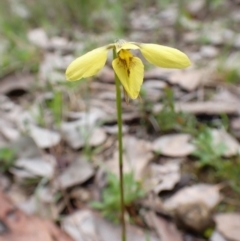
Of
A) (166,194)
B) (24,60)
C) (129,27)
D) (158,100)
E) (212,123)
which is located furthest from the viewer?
(129,27)

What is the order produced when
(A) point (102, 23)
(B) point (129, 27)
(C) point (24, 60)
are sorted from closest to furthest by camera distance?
(C) point (24, 60) < (B) point (129, 27) < (A) point (102, 23)

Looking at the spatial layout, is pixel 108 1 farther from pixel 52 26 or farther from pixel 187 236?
pixel 187 236

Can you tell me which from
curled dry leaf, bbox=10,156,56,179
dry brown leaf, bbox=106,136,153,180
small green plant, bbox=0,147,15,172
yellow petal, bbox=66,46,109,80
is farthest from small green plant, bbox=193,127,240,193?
yellow petal, bbox=66,46,109,80

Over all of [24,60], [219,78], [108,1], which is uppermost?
[108,1]

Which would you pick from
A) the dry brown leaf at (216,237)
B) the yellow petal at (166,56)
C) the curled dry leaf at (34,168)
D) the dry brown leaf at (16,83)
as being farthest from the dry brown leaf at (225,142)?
the dry brown leaf at (16,83)

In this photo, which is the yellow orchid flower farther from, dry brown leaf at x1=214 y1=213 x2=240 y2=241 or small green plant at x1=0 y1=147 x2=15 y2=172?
small green plant at x1=0 y1=147 x2=15 y2=172

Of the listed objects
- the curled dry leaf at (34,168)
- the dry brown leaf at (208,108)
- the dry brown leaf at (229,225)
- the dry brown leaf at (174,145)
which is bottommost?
the dry brown leaf at (229,225)

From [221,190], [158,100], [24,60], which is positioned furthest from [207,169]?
[24,60]

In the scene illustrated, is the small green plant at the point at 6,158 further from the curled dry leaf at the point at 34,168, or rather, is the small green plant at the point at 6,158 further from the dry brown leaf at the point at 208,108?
the dry brown leaf at the point at 208,108
